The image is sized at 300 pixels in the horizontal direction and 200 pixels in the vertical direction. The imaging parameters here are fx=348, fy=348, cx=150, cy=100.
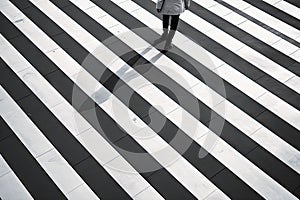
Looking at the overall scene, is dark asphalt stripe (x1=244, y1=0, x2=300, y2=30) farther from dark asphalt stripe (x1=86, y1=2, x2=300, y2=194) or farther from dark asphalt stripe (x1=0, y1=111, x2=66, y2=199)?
dark asphalt stripe (x1=0, y1=111, x2=66, y2=199)

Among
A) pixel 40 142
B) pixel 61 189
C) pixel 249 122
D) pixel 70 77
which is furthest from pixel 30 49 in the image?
pixel 249 122

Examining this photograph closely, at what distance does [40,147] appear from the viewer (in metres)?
4.51

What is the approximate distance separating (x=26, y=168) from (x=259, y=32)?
4.41m

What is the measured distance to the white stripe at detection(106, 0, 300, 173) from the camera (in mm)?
4457

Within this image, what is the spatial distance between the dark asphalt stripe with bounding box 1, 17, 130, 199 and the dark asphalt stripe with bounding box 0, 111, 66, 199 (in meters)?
0.33

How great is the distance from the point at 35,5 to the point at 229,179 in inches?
193

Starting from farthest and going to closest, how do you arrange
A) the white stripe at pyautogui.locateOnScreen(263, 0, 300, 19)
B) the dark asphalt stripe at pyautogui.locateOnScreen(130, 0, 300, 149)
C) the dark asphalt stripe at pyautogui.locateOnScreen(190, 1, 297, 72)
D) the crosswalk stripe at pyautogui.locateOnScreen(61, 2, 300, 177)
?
1. the white stripe at pyautogui.locateOnScreen(263, 0, 300, 19)
2. the dark asphalt stripe at pyautogui.locateOnScreen(190, 1, 297, 72)
3. the dark asphalt stripe at pyautogui.locateOnScreen(130, 0, 300, 149)
4. the crosswalk stripe at pyautogui.locateOnScreen(61, 2, 300, 177)

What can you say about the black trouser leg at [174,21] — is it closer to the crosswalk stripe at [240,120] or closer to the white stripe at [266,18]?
the crosswalk stripe at [240,120]

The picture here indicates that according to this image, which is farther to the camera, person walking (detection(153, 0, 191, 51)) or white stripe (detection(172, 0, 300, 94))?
white stripe (detection(172, 0, 300, 94))

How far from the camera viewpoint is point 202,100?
16.6ft

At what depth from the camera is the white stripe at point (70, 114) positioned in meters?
4.20

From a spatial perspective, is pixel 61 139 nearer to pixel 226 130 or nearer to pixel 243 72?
pixel 226 130

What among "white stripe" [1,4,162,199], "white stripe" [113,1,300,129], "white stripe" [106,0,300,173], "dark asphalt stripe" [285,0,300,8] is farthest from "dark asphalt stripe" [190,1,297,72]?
"white stripe" [1,4,162,199]

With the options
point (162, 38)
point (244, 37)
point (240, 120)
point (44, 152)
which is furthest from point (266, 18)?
point (44, 152)
